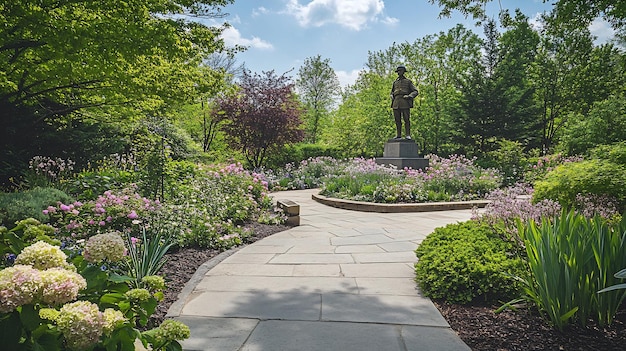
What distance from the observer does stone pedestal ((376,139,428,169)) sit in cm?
1240

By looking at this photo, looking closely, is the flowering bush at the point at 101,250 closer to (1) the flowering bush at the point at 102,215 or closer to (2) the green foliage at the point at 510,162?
(1) the flowering bush at the point at 102,215

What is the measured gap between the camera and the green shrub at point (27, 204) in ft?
16.1

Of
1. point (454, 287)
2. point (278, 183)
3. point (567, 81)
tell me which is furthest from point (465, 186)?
point (567, 81)

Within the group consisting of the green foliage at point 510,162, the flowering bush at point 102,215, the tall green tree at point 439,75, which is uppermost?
the tall green tree at point 439,75

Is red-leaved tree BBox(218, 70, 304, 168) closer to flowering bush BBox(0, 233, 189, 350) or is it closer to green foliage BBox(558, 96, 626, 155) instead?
green foliage BBox(558, 96, 626, 155)

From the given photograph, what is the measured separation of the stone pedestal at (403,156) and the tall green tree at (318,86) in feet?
54.1

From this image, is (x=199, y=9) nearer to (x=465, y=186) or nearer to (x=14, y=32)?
(x=14, y=32)

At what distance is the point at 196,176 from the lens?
7551 mm

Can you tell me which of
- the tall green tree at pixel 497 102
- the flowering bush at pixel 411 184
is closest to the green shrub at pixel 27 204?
the flowering bush at pixel 411 184

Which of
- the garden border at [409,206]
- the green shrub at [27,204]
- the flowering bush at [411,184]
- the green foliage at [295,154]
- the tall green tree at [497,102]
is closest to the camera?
the green shrub at [27,204]

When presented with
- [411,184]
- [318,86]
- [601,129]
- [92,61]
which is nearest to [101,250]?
[92,61]

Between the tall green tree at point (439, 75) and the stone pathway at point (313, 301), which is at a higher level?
the tall green tree at point (439, 75)

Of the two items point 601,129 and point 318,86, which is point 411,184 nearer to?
point 601,129

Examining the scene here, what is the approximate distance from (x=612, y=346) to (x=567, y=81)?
21.8 metres
